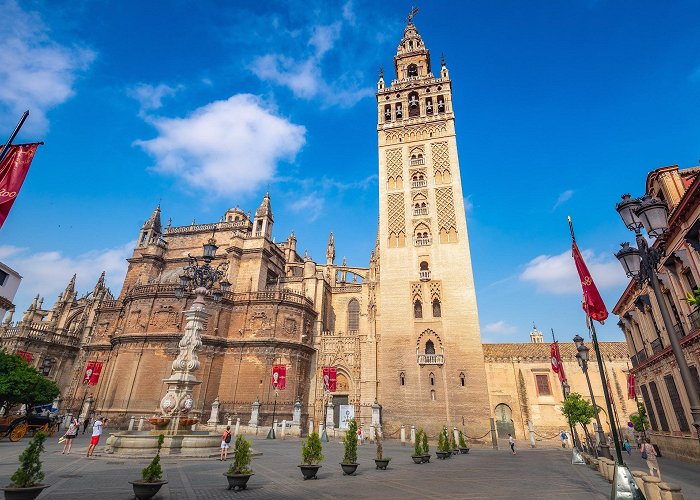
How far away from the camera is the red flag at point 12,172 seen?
29.1 feet

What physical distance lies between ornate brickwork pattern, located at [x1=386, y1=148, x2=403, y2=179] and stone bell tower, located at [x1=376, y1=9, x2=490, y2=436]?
9 cm

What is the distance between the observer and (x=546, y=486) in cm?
1005

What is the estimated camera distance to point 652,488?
6.28 metres

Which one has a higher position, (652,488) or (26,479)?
(652,488)

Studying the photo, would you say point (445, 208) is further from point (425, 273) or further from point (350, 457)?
point (350, 457)

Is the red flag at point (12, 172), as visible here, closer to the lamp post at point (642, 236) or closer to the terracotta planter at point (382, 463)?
the terracotta planter at point (382, 463)

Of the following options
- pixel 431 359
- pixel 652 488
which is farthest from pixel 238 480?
pixel 431 359

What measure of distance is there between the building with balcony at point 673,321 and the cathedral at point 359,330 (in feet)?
30.9

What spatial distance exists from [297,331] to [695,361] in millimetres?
26845

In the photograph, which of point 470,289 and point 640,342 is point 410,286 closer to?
point 470,289

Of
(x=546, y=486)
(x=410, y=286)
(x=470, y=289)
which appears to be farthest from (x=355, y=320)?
(x=546, y=486)

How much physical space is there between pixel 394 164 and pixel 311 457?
28.6m

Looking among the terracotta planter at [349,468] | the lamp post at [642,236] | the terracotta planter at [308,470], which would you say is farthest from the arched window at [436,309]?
the lamp post at [642,236]

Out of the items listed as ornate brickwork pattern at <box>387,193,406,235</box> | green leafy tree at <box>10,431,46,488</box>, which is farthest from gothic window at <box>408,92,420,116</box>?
green leafy tree at <box>10,431,46,488</box>
